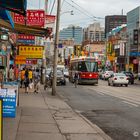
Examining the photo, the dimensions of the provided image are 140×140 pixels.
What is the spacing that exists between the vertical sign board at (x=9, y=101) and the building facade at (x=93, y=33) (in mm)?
143981

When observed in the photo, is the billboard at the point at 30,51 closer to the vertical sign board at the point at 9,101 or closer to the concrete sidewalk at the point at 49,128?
the concrete sidewalk at the point at 49,128

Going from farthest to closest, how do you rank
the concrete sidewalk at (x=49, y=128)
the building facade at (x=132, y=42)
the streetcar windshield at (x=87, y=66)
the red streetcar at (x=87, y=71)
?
the building facade at (x=132, y=42) → the streetcar windshield at (x=87, y=66) → the red streetcar at (x=87, y=71) → the concrete sidewalk at (x=49, y=128)

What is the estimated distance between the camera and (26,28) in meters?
18.5

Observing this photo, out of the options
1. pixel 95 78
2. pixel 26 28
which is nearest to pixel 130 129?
pixel 26 28

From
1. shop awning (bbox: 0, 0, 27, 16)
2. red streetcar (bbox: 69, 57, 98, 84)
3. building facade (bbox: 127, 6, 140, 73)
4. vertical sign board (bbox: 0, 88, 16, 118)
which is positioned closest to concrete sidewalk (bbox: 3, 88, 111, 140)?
vertical sign board (bbox: 0, 88, 16, 118)

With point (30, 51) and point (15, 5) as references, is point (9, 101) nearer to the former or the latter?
point (15, 5)

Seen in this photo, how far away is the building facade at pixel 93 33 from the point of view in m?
163

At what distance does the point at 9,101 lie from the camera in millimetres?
15977

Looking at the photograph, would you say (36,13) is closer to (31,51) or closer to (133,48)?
(31,51)

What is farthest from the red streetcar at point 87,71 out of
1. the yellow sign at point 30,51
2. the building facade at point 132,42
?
the building facade at point 132,42

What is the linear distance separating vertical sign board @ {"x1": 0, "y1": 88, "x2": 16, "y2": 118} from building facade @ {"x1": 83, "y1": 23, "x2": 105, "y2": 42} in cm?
14398

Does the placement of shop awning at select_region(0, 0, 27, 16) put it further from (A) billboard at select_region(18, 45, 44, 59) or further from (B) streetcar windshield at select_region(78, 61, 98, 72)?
(B) streetcar windshield at select_region(78, 61, 98, 72)

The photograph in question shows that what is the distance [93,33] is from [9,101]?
153938 millimetres

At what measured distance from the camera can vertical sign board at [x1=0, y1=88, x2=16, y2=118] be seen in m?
15.7
